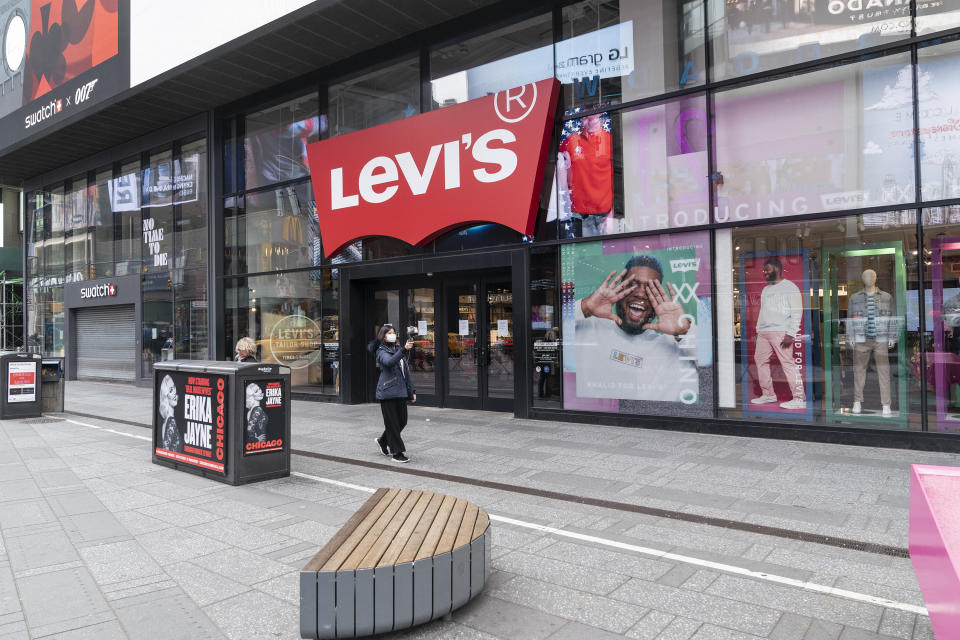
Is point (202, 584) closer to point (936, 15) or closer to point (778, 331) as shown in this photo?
point (778, 331)

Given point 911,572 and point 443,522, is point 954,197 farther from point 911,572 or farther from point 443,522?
point 443,522

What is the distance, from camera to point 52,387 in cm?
1361

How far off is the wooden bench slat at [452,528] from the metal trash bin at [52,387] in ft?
41.6

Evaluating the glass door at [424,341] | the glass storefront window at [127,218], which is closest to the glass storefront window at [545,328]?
the glass door at [424,341]

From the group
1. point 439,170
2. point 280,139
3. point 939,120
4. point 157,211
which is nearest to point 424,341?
point 439,170

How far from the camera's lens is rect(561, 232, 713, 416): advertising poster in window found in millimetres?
9844

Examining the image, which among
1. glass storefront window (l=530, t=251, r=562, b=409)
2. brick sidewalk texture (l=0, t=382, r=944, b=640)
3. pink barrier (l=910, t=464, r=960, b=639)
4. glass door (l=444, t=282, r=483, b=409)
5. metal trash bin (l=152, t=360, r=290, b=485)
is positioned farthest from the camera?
glass door (l=444, t=282, r=483, b=409)

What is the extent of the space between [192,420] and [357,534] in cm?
444

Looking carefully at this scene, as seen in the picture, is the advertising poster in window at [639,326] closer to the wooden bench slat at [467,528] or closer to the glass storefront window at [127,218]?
the wooden bench slat at [467,528]

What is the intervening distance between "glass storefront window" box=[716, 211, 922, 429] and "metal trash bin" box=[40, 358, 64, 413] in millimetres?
13366

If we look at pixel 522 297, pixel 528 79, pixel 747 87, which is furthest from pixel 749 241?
pixel 528 79

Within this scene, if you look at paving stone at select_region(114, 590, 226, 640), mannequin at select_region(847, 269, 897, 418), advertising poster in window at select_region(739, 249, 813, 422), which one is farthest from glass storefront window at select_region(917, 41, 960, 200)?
paving stone at select_region(114, 590, 226, 640)

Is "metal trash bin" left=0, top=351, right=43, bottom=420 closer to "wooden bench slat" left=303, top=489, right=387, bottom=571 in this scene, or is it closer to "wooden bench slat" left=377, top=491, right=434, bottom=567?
"wooden bench slat" left=303, top=489, right=387, bottom=571

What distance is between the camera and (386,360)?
26.2ft
